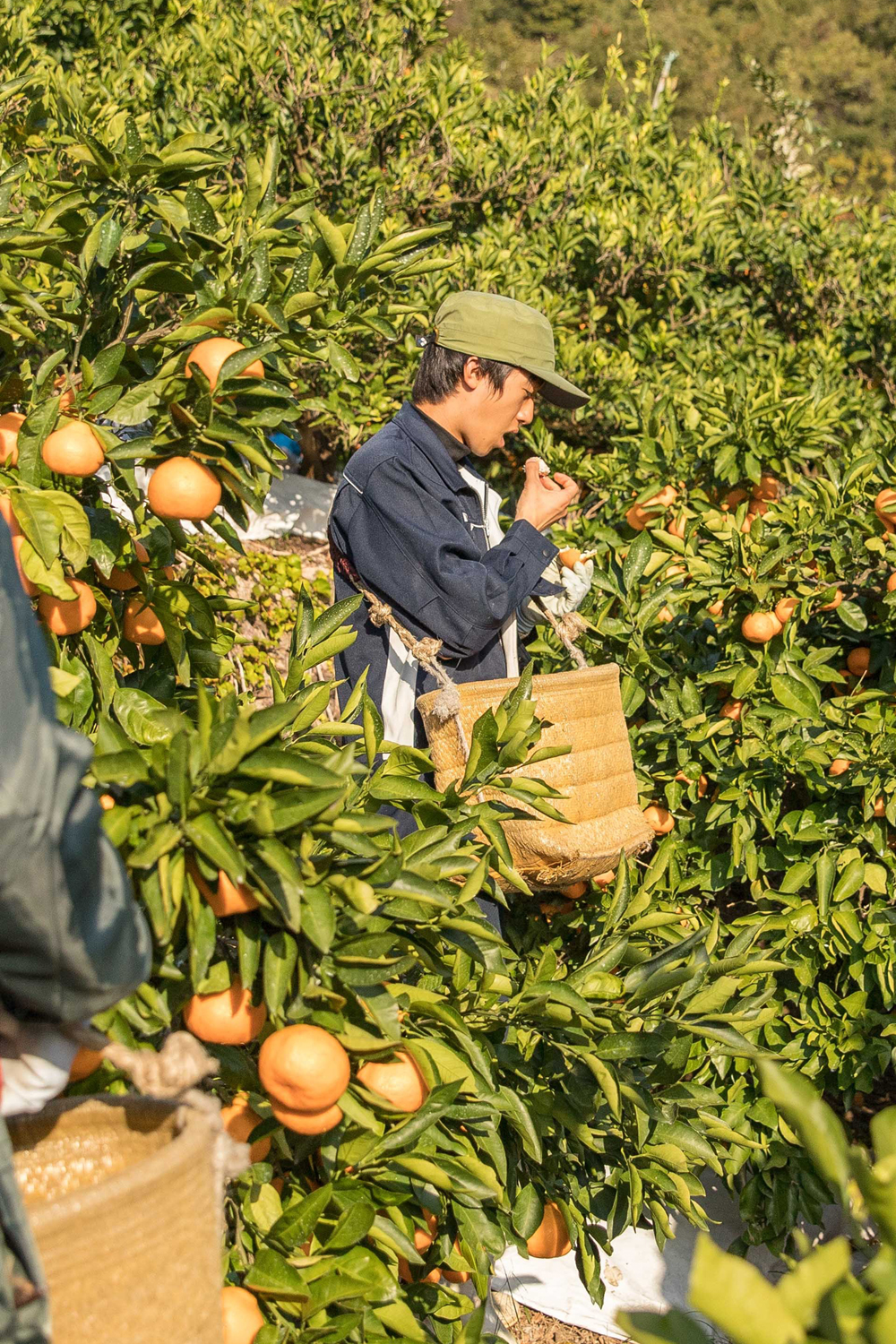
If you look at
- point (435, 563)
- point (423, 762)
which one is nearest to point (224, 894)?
point (423, 762)

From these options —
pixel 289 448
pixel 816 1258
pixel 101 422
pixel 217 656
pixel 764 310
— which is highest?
pixel 816 1258

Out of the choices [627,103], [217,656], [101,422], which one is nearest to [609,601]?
[217,656]

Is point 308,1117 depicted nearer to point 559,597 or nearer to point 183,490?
point 183,490

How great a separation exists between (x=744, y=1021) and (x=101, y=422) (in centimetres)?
116

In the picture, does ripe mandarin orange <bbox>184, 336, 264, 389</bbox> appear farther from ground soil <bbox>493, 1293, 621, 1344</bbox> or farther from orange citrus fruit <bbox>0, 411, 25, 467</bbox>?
ground soil <bbox>493, 1293, 621, 1344</bbox>

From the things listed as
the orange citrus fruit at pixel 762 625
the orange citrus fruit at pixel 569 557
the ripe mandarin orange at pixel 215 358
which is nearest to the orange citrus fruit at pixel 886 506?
the orange citrus fruit at pixel 762 625

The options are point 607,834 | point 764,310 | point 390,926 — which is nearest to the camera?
point 390,926

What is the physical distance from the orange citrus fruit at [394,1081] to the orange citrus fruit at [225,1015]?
13 centimetres

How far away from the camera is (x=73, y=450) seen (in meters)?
1.30

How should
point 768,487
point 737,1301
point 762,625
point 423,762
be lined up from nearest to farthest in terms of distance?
point 737,1301, point 423,762, point 762,625, point 768,487

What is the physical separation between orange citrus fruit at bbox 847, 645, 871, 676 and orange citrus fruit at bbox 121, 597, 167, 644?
4.82 feet

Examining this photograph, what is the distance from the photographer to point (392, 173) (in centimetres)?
448

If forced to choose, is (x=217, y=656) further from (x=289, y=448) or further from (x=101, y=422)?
(x=289, y=448)

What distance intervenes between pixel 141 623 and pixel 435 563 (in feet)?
1.81
